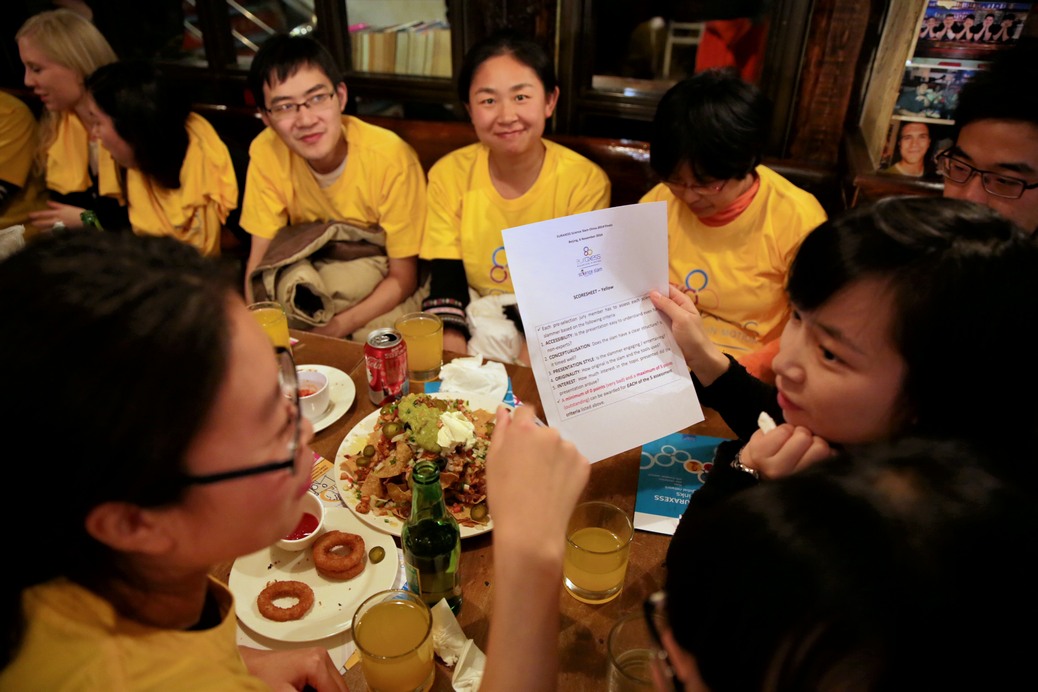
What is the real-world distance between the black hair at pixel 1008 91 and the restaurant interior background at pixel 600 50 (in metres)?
0.61

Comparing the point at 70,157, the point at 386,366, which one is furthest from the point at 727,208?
the point at 70,157

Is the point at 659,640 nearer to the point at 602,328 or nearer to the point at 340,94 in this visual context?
the point at 602,328

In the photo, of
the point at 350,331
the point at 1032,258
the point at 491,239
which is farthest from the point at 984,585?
the point at 350,331

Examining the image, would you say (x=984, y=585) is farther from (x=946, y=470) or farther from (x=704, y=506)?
(x=704, y=506)

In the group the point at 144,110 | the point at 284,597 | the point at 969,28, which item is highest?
the point at 969,28

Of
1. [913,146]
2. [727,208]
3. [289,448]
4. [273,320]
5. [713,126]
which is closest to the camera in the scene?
[289,448]

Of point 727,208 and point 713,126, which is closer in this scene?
point 713,126

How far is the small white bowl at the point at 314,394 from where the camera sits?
137cm

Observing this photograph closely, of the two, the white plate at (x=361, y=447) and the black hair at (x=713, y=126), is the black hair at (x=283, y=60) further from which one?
the white plate at (x=361, y=447)

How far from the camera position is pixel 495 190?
92.7 inches

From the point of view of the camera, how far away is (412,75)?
3.25m

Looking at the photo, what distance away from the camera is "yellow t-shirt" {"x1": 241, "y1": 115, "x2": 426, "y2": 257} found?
2.49 m

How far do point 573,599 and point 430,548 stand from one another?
0.24m

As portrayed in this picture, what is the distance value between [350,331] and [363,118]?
117cm
